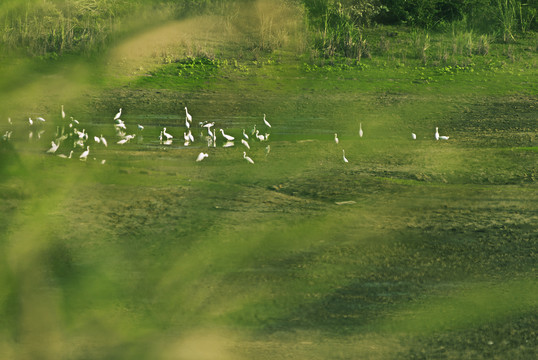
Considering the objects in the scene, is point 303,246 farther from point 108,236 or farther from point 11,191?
point 11,191

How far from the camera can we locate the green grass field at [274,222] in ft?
10.9

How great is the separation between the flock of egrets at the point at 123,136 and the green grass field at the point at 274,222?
0.05 meters

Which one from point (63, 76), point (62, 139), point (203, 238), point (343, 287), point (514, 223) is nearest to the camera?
point (343, 287)

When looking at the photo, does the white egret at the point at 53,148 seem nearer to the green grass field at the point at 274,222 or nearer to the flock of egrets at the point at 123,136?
the flock of egrets at the point at 123,136

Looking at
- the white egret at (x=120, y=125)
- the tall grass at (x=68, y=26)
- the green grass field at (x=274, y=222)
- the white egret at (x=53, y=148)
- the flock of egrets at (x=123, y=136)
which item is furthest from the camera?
the tall grass at (x=68, y=26)

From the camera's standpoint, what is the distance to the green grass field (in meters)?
3.32

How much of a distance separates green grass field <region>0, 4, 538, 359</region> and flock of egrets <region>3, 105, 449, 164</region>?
54 mm

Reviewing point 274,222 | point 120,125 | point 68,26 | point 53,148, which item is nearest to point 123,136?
point 120,125

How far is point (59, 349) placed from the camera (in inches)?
123

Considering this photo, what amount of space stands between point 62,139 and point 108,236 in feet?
7.82

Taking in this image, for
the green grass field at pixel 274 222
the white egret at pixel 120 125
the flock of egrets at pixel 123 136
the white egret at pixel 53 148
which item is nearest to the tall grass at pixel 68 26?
the green grass field at pixel 274 222

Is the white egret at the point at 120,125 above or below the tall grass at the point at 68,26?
below

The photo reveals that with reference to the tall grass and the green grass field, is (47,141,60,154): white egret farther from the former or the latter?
the tall grass

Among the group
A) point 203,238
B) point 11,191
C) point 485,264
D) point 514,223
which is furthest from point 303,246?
point 11,191
